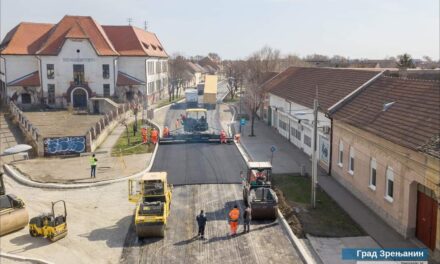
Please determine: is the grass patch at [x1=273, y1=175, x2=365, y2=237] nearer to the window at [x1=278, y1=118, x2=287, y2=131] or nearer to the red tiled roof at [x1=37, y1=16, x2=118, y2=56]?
the window at [x1=278, y1=118, x2=287, y2=131]

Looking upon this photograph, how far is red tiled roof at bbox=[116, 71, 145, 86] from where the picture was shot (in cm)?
6394

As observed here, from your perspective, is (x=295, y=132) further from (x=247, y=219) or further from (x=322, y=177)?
(x=247, y=219)

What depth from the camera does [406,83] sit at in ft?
80.9

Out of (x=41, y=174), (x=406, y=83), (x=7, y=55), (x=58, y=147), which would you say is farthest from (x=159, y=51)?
(x=406, y=83)

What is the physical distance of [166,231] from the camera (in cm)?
1973

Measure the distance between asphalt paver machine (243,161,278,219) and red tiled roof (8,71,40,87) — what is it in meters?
45.3

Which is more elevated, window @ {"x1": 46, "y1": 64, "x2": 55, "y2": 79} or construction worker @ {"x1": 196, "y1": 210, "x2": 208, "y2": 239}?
window @ {"x1": 46, "y1": 64, "x2": 55, "y2": 79}

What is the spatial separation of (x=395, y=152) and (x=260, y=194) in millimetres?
6561

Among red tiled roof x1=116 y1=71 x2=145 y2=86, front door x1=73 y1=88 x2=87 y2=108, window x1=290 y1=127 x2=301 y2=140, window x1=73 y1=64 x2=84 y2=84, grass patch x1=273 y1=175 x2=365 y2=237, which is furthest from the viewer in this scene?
red tiled roof x1=116 y1=71 x2=145 y2=86

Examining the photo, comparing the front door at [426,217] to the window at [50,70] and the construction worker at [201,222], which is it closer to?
the construction worker at [201,222]

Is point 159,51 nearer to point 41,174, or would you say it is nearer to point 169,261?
point 41,174

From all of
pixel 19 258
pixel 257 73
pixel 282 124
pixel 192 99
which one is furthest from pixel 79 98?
pixel 19 258

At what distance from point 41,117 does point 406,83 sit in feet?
142

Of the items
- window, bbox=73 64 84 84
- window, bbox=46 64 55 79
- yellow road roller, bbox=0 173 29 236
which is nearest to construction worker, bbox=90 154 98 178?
yellow road roller, bbox=0 173 29 236
